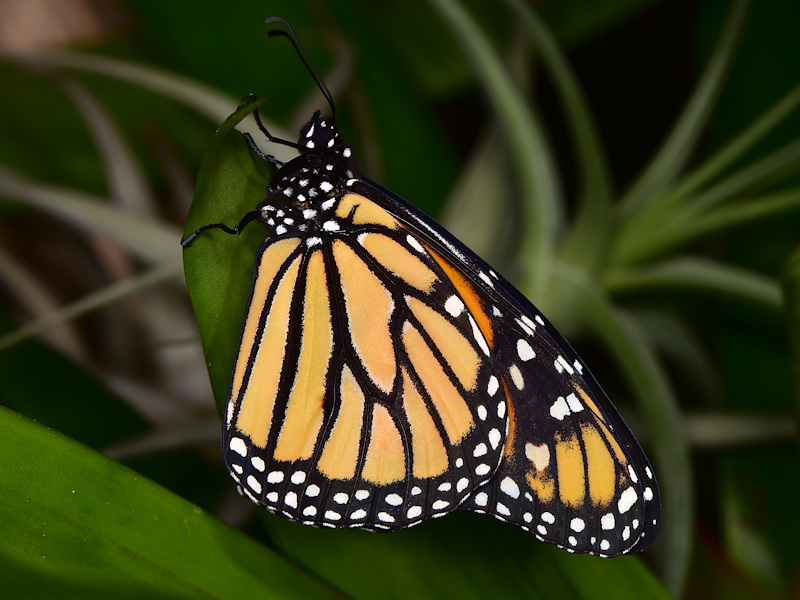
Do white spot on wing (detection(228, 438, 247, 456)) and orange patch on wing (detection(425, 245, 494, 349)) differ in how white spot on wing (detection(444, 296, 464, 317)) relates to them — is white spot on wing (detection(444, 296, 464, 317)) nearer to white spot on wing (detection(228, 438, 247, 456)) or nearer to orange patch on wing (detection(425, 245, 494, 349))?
orange patch on wing (detection(425, 245, 494, 349))

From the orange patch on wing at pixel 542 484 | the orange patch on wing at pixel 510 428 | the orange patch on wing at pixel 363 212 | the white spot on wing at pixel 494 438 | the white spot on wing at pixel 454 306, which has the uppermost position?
the orange patch on wing at pixel 363 212

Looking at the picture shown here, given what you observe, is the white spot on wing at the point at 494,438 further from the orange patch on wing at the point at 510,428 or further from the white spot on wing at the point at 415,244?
the white spot on wing at the point at 415,244

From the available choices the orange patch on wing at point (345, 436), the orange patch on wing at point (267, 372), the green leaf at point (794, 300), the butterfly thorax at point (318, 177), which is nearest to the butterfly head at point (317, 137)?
the butterfly thorax at point (318, 177)

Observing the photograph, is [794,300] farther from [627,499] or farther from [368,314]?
[368,314]

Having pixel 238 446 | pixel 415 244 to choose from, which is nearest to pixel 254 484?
pixel 238 446

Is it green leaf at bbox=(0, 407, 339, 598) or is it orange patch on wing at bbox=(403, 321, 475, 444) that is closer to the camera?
green leaf at bbox=(0, 407, 339, 598)

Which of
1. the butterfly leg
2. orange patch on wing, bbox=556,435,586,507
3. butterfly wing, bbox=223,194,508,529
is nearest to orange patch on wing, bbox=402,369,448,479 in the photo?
butterfly wing, bbox=223,194,508,529

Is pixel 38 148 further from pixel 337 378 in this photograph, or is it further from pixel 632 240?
pixel 632 240

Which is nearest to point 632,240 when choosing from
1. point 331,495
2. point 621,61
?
point 621,61
